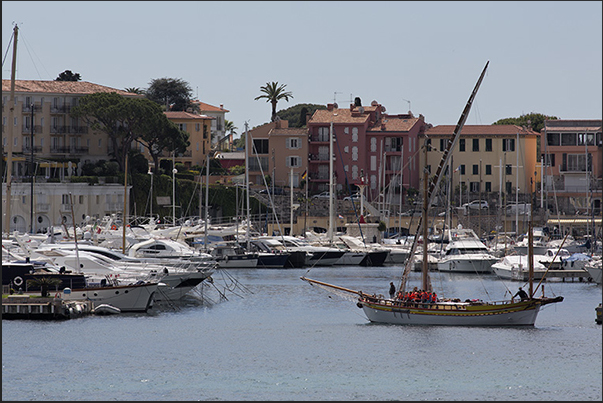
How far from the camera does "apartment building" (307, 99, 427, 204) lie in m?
122

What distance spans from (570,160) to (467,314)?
7428 centimetres

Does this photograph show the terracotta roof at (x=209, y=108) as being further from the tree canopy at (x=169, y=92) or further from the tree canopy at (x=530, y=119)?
the tree canopy at (x=530, y=119)

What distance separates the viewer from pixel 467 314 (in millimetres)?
44781

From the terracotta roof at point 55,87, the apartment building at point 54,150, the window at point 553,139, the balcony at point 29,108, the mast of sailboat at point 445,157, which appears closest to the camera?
the mast of sailboat at point 445,157

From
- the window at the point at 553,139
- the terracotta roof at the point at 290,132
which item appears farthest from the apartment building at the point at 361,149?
the window at the point at 553,139

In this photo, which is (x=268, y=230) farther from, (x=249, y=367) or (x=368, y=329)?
(x=249, y=367)

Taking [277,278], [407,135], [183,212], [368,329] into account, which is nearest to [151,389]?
[368,329]

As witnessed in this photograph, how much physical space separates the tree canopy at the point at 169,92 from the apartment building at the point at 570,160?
177 ft

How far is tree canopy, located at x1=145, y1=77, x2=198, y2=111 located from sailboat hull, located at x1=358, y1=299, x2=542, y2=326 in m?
104

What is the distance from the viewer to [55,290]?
158 ft

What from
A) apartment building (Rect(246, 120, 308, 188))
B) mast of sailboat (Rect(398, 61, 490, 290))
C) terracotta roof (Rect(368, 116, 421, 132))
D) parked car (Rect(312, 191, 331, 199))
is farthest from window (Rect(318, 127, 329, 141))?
mast of sailboat (Rect(398, 61, 490, 290))

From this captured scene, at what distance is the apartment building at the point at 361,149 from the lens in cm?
12162

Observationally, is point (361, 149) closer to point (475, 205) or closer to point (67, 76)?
point (475, 205)

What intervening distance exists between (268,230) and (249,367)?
66807 millimetres
